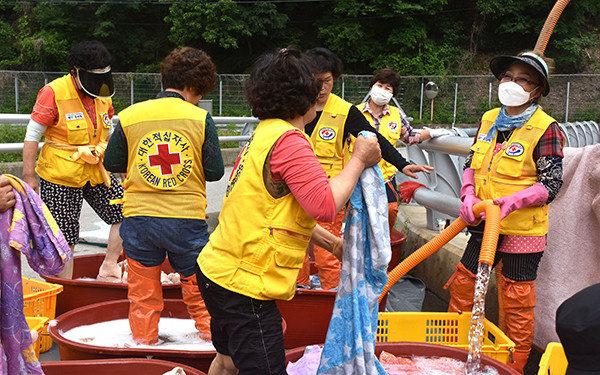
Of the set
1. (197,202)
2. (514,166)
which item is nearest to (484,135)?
(514,166)

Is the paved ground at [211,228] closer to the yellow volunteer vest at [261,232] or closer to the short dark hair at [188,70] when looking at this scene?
the short dark hair at [188,70]

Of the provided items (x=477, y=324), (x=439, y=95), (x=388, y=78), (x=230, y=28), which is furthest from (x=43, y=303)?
(x=230, y=28)

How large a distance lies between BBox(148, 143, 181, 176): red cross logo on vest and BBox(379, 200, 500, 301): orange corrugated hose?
50.8 inches

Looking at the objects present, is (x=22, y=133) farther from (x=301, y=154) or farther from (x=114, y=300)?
(x=301, y=154)

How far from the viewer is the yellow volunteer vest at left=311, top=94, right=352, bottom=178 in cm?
427

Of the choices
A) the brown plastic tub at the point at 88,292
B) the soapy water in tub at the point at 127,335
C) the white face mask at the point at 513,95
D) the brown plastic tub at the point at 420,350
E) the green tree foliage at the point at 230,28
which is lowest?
the soapy water in tub at the point at 127,335

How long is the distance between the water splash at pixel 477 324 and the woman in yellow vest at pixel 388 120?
2.01m

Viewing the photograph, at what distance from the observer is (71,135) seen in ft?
14.5

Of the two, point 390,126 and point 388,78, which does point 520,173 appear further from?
point 388,78

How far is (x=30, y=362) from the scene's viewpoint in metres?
2.55

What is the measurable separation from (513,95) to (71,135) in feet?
9.63

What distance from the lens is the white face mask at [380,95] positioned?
554 cm

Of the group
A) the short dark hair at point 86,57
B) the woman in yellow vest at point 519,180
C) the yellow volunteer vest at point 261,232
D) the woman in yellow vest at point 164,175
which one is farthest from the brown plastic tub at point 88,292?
the woman in yellow vest at point 519,180

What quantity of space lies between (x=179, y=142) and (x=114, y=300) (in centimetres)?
129
